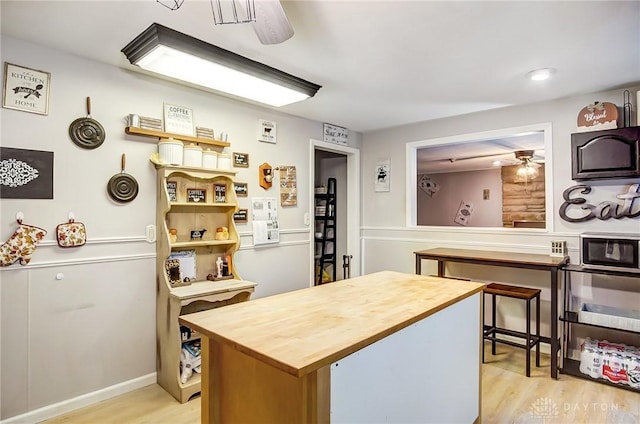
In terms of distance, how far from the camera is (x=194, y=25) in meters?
1.96

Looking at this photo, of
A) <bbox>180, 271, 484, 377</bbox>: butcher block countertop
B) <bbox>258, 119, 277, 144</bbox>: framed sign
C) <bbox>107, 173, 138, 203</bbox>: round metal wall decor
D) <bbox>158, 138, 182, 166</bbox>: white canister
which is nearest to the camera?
<bbox>180, 271, 484, 377</bbox>: butcher block countertop

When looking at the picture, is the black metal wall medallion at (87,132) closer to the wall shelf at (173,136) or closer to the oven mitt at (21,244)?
the wall shelf at (173,136)

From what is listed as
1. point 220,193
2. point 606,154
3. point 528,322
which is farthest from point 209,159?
point 606,154

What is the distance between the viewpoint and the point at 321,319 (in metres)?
1.38

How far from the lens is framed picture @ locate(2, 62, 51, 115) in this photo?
6.89ft

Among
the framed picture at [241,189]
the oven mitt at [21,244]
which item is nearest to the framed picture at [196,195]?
the framed picture at [241,189]

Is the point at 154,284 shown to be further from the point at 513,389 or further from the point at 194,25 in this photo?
the point at 513,389

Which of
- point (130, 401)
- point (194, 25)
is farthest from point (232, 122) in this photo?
point (130, 401)

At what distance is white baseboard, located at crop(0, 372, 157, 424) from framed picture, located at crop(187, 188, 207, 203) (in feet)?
4.44

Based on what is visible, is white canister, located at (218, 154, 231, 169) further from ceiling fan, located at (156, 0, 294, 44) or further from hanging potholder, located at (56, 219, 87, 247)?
ceiling fan, located at (156, 0, 294, 44)

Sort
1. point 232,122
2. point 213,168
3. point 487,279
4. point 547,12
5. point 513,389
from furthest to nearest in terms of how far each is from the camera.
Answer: point 487,279 → point 232,122 → point 213,168 → point 513,389 → point 547,12

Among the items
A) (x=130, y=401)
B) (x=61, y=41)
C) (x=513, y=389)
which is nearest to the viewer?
(x=61, y=41)

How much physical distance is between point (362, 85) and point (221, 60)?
1.16 m

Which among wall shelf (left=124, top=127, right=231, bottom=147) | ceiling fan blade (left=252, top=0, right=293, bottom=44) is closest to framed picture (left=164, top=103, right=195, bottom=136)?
wall shelf (left=124, top=127, right=231, bottom=147)
